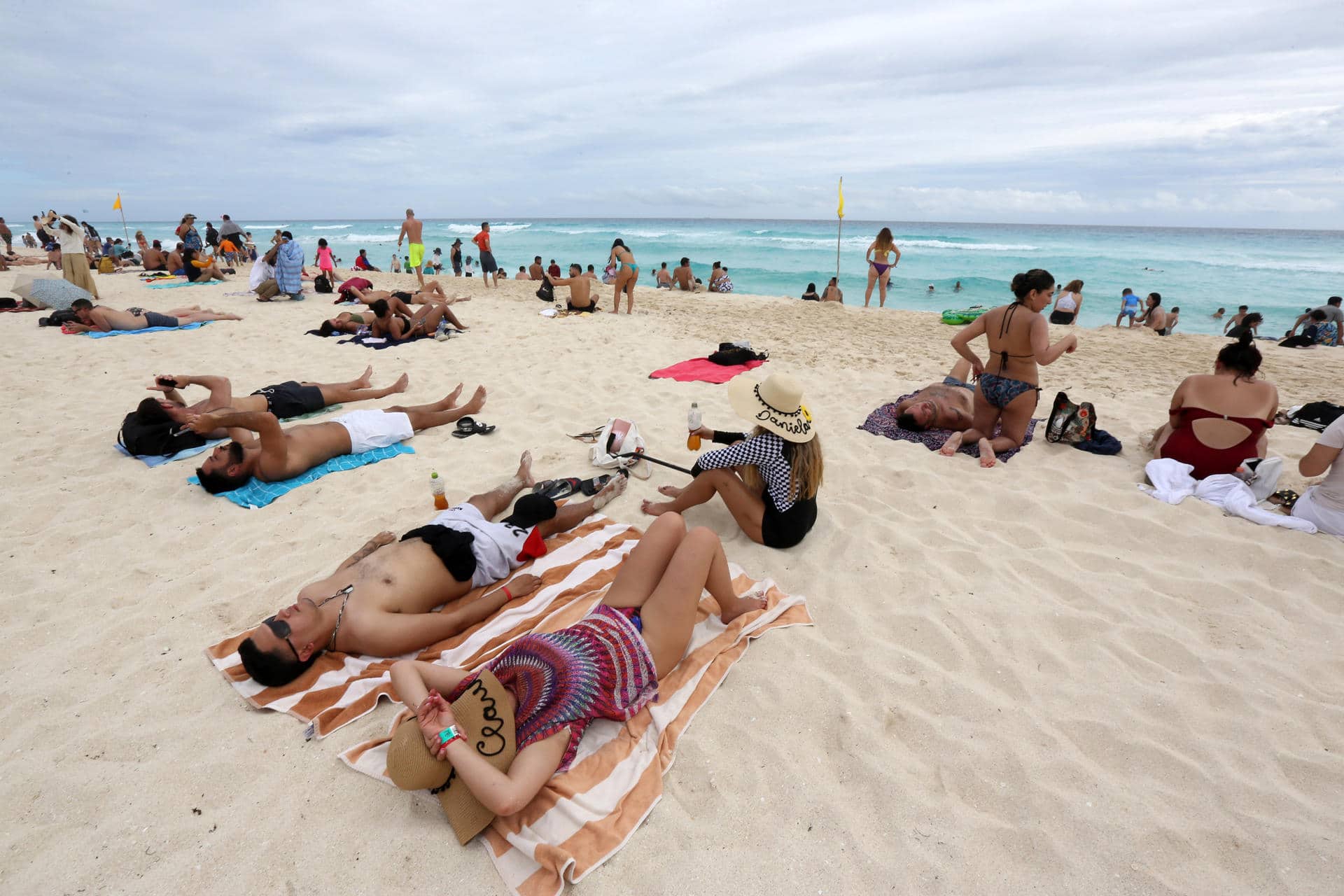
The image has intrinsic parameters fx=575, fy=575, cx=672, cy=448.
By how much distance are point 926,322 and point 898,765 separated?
439 inches

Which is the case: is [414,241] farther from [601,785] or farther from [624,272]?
[601,785]

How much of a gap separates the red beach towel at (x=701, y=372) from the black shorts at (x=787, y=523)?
3.49 metres

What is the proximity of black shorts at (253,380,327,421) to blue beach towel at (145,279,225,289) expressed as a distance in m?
11.5

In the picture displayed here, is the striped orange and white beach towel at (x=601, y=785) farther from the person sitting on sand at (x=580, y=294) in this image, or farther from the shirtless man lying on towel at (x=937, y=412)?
the person sitting on sand at (x=580, y=294)

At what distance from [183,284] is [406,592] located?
16.1m

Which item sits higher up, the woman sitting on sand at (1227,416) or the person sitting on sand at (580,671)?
the woman sitting on sand at (1227,416)

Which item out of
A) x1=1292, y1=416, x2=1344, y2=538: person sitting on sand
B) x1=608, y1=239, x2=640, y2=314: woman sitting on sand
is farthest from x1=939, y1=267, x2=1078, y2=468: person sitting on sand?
x1=608, y1=239, x2=640, y2=314: woman sitting on sand

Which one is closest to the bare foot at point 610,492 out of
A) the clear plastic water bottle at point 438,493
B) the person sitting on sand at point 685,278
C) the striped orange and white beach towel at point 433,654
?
the striped orange and white beach towel at point 433,654

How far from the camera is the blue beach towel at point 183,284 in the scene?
540 inches

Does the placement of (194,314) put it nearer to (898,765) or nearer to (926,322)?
(898,765)

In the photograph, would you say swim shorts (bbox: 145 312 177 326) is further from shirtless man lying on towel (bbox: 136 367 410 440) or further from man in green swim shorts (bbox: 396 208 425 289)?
man in green swim shorts (bbox: 396 208 425 289)

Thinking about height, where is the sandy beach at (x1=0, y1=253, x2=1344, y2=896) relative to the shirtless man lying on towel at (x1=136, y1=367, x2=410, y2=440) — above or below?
below

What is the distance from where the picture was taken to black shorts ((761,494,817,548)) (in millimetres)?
3559

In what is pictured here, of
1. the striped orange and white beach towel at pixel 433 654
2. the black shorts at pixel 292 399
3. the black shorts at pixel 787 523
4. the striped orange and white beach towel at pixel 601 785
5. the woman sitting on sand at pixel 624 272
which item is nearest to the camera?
the striped orange and white beach towel at pixel 601 785
